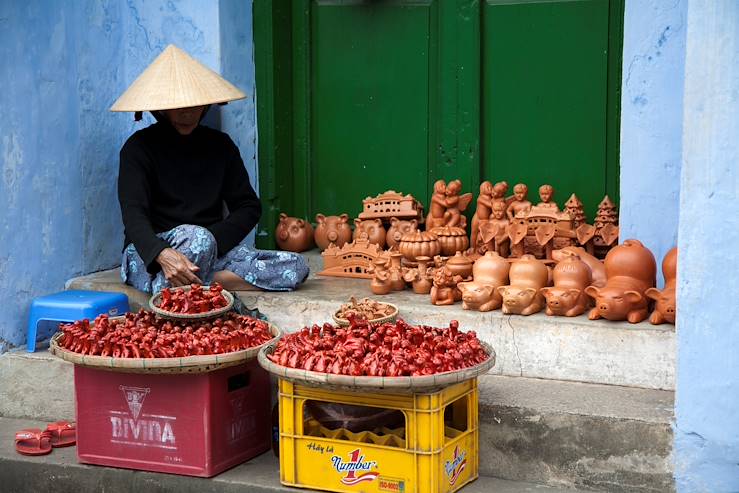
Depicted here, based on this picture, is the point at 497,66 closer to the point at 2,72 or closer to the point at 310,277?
the point at 310,277

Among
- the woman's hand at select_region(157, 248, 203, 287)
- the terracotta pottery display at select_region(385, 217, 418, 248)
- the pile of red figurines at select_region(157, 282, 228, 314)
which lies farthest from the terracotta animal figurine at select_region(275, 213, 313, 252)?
the pile of red figurines at select_region(157, 282, 228, 314)

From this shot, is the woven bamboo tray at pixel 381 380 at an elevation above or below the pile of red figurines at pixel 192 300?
below

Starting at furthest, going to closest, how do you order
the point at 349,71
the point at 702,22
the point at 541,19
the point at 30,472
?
the point at 349,71 → the point at 541,19 → the point at 30,472 → the point at 702,22

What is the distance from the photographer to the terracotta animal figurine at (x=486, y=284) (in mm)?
5129

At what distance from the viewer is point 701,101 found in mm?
4164

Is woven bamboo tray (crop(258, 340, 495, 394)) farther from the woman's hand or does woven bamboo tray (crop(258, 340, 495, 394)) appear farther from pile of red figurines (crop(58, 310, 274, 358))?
the woman's hand

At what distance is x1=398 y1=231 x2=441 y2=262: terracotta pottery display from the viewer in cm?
570

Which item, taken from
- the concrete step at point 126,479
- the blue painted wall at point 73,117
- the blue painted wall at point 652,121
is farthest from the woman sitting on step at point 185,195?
the blue painted wall at point 652,121

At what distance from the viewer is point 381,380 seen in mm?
4059

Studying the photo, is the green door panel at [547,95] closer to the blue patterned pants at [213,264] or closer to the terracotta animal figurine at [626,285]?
the terracotta animal figurine at [626,285]

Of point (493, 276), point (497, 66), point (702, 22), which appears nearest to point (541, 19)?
point (497, 66)

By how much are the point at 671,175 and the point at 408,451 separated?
199cm

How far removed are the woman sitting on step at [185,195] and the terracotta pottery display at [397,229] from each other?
1.92 ft

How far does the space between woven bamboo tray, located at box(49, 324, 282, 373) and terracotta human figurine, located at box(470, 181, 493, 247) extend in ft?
5.74
